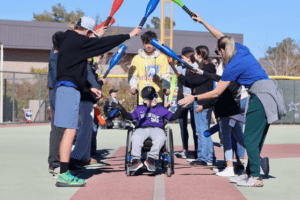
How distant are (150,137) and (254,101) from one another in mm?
1828

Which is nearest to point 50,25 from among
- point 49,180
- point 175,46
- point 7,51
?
point 7,51

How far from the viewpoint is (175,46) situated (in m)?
42.5

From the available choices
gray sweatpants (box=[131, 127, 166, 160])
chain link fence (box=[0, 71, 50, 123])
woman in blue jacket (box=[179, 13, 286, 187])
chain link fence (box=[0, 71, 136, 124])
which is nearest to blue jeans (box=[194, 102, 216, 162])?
gray sweatpants (box=[131, 127, 166, 160])

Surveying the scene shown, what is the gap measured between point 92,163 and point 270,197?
384 cm

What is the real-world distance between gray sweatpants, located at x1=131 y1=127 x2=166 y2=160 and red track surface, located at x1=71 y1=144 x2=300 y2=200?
35cm

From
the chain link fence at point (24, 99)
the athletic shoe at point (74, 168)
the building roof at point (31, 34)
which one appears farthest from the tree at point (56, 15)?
the athletic shoe at point (74, 168)

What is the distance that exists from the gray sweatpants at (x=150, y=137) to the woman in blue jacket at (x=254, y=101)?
1.30 m

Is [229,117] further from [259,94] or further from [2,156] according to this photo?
[2,156]

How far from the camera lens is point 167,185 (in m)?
6.22

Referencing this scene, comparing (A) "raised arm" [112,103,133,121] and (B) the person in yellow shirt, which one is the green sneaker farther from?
(B) the person in yellow shirt

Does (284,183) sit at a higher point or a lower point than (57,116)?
lower

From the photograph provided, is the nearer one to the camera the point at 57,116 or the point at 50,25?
the point at 57,116

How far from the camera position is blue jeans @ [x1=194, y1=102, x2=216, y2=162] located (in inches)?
324

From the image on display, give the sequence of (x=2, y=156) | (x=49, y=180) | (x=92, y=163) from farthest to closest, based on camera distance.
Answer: (x=2, y=156), (x=92, y=163), (x=49, y=180)
